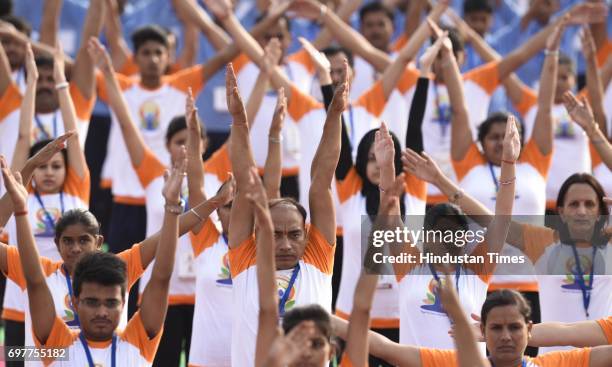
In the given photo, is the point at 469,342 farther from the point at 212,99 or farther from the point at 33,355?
the point at 212,99

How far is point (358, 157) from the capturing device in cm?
762

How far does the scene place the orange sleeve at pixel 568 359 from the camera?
5.88m

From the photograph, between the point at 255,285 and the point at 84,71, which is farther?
the point at 84,71

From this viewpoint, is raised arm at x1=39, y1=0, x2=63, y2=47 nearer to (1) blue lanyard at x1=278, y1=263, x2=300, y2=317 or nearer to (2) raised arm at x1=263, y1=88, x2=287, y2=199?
(2) raised arm at x1=263, y1=88, x2=287, y2=199

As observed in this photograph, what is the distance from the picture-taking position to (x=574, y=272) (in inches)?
274

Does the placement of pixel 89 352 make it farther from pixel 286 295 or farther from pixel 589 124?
pixel 589 124

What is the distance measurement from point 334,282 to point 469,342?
3579 mm

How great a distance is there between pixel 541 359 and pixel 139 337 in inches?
74.5

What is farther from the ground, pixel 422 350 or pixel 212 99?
pixel 212 99

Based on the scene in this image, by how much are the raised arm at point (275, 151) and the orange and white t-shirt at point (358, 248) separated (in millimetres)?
909

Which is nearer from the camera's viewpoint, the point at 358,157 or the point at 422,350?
the point at 422,350

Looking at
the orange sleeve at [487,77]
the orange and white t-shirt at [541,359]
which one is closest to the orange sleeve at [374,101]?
the orange sleeve at [487,77]

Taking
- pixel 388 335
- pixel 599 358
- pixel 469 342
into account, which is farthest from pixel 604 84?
pixel 469 342

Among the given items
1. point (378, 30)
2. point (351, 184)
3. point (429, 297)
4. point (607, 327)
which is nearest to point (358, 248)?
point (351, 184)
